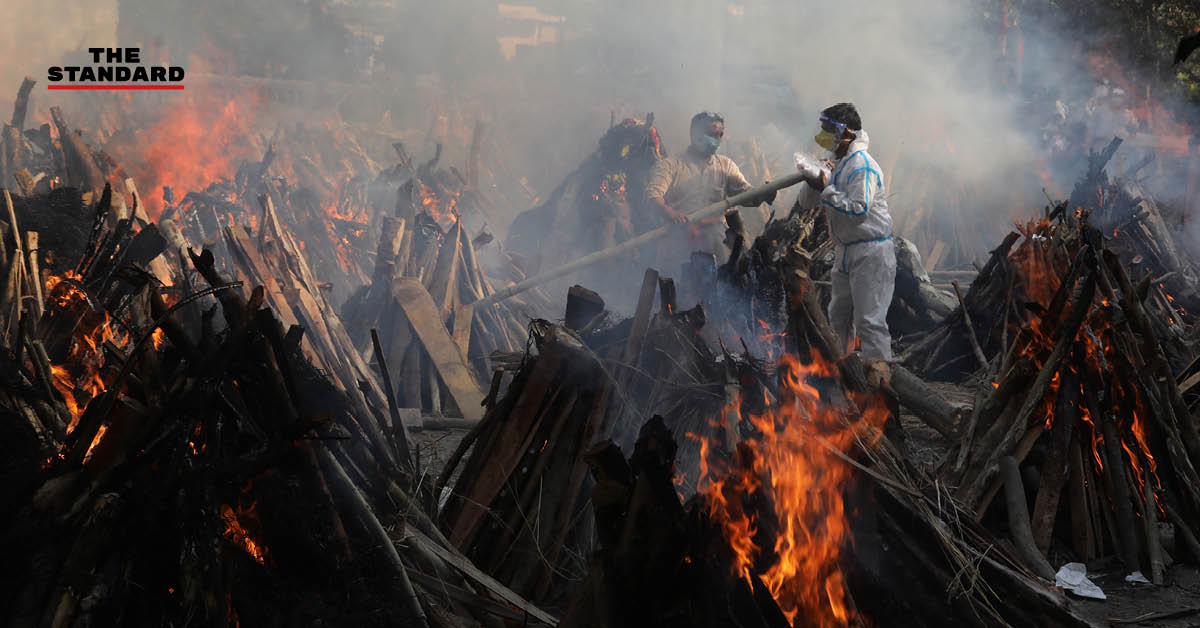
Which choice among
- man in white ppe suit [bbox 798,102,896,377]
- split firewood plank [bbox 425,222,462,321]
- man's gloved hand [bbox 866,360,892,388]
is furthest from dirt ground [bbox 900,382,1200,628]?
split firewood plank [bbox 425,222,462,321]

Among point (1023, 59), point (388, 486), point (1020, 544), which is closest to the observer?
point (388, 486)

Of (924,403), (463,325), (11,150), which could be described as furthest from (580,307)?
(11,150)

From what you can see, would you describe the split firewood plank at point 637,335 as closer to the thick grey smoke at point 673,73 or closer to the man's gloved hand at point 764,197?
the man's gloved hand at point 764,197

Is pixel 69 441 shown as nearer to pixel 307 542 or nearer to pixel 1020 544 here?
pixel 307 542

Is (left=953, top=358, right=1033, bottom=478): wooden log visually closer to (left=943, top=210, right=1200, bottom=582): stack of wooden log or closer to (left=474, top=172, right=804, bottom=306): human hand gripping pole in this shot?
(left=943, top=210, right=1200, bottom=582): stack of wooden log

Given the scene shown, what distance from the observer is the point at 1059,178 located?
49.9 ft

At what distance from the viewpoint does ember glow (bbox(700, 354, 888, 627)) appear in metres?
2.60

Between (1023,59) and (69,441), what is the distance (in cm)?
2142

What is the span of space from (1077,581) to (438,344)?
5.10 metres

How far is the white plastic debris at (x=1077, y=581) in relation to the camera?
351 cm

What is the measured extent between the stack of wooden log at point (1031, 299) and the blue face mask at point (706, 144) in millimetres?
3688

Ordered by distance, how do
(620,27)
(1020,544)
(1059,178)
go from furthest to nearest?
1. (620,27)
2. (1059,178)
3. (1020,544)

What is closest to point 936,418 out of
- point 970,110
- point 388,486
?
point 388,486

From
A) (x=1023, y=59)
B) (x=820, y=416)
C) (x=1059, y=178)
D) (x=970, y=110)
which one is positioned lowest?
(x=820, y=416)
